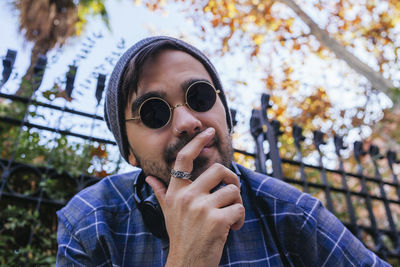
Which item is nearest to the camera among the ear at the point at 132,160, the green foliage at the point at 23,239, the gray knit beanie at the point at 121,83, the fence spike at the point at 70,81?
the gray knit beanie at the point at 121,83

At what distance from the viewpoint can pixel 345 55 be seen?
5.52 meters

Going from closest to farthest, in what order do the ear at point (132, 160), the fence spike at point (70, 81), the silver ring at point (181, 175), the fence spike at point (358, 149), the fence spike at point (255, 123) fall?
the silver ring at point (181, 175), the ear at point (132, 160), the fence spike at point (70, 81), the fence spike at point (255, 123), the fence spike at point (358, 149)

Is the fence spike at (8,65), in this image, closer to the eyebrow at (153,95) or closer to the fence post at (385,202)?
the eyebrow at (153,95)

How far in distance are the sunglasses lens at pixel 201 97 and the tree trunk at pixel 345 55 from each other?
184 inches

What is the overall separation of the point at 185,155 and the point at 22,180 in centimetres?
225

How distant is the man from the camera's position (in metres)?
1.50

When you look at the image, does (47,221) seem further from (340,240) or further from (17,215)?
(340,240)

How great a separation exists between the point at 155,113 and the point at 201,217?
0.70 m

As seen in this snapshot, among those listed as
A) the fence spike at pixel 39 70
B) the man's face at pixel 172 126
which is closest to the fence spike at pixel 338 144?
the man's face at pixel 172 126

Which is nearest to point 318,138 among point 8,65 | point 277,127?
point 277,127

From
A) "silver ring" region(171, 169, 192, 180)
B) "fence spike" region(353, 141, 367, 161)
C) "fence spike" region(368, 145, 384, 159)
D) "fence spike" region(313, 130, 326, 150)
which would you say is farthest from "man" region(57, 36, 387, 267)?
"fence spike" region(368, 145, 384, 159)

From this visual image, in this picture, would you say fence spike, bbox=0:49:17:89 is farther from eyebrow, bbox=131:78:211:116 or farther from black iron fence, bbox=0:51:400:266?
eyebrow, bbox=131:78:211:116

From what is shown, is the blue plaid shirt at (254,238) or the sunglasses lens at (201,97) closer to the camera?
the blue plaid shirt at (254,238)

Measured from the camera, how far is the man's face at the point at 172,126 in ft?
5.08
